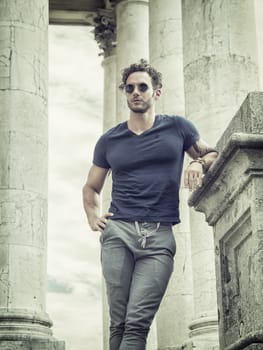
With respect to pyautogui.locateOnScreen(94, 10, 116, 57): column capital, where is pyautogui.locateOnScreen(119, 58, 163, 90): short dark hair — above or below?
below

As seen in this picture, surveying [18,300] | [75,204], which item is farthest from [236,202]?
[75,204]

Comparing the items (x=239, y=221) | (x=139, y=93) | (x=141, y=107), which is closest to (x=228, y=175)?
(x=239, y=221)

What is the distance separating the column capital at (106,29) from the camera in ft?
366

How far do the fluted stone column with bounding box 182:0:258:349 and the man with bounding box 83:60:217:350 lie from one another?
36.0 m

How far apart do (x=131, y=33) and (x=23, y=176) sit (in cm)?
4204

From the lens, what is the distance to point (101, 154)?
93.4 feet

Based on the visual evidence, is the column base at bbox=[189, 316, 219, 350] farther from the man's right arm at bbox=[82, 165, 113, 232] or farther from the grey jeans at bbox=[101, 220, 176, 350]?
the grey jeans at bbox=[101, 220, 176, 350]

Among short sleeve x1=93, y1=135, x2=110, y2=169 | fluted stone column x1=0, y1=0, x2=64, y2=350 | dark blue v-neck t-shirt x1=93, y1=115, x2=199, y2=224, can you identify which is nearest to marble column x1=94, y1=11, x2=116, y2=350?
fluted stone column x1=0, y1=0, x2=64, y2=350

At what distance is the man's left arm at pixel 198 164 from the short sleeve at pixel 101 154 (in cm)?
232

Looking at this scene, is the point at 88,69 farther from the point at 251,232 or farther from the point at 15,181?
the point at 251,232

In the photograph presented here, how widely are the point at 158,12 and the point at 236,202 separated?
69.5 meters

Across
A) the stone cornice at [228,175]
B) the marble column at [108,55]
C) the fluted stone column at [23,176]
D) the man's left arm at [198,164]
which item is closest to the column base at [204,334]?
the fluted stone column at [23,176]

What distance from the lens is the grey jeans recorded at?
84.0ft

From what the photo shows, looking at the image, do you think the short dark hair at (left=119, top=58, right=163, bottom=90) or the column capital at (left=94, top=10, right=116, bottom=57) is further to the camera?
the column capital at (left=94, top=10, right=116, bottom=57)
